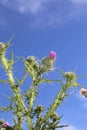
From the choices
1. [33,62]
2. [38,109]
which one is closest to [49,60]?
[33,62]

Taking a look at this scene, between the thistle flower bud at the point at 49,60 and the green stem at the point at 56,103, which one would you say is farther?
the thistle flower bud at the point at 49,60

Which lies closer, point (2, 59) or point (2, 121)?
point (2, 59)

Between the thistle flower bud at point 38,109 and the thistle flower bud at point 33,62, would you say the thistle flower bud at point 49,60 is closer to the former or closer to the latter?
the thistle flower bud at point 33,62

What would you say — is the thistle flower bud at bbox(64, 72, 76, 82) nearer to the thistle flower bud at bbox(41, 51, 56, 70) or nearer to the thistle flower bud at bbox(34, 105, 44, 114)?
the thistle flower bud at bbox(41, 51, 56, 70)

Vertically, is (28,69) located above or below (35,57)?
below

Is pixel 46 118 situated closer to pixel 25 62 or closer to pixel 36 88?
pixel 36 88

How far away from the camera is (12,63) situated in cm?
588

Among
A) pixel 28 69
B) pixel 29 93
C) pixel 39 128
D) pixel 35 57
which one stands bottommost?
pixel 39 128

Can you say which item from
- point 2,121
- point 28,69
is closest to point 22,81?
point 28,69

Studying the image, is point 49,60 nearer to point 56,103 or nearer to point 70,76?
point 70,76

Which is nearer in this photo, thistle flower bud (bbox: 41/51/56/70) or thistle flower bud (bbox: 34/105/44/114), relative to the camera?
thistle flower bud (bbox: 34/105/44/114)

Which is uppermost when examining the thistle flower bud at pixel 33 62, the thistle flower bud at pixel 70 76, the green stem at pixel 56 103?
the thistle flower bud at pixel 33 62

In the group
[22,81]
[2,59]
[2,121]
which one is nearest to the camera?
[22,81]

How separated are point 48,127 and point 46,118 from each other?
145 mm
